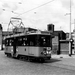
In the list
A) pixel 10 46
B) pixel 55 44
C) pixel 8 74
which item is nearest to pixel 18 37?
pixel 10 46

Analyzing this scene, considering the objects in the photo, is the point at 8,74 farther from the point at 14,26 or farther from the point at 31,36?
the point at 14,26

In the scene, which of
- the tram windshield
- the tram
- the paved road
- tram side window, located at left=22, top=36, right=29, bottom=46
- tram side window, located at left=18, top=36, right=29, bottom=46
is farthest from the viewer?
tram side window, located at left=18, top=36, right=29, bottom=46

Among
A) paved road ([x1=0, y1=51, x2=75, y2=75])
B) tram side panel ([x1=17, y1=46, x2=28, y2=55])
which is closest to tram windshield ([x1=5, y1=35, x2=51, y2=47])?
tram side panel ([x1=17, y1=46, x2=28, y2=55])

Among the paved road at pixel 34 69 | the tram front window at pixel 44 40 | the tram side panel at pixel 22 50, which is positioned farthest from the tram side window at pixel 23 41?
the paved road at pixel 34 69

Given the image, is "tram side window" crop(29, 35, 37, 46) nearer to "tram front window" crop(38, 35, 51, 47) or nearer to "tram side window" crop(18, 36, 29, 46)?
"tram front window" crop(38, 35, 51, 47)

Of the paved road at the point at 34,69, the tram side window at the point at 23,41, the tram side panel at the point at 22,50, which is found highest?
the tram side window at the point at 23,41

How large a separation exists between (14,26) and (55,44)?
9.47 metres

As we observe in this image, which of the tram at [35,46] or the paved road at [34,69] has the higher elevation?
the tram at [35,46]

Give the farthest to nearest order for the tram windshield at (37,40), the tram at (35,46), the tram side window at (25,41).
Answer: the tram side window at (25,41) < the tram windshield at (37,40) < the tram at (35,46)

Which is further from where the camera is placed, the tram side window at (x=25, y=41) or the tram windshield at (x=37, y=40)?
the tram side window at (x=25, y=41)

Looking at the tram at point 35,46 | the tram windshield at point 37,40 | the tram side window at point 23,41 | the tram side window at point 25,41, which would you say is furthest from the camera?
the tram side window at point 23,41

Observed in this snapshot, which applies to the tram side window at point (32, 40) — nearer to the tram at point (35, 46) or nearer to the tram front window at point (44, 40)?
the tram at point (35, 46)

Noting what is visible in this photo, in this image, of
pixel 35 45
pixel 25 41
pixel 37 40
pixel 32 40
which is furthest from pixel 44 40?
pixel 25 41

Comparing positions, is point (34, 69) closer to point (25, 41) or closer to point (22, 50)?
point (25, 41)
